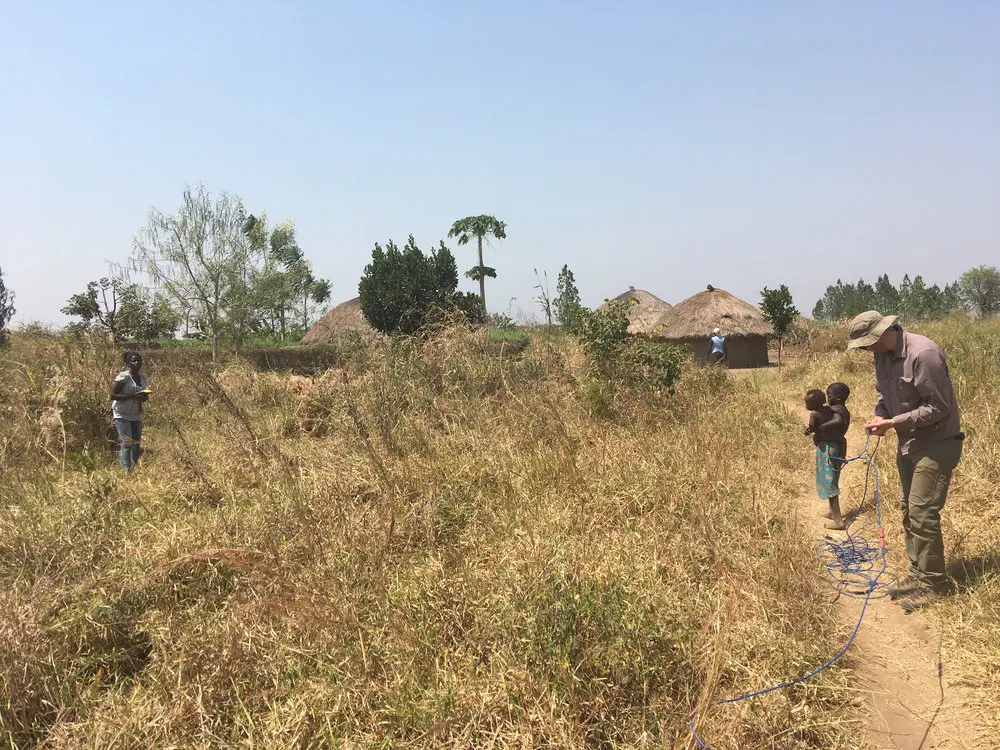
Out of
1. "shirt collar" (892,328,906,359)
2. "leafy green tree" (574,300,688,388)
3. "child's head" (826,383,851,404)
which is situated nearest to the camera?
"shirt collar" (892,328,906,359)

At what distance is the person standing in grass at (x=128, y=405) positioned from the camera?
19.9 feet

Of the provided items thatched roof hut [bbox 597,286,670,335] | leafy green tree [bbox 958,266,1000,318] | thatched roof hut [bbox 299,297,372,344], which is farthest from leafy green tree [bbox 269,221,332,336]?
leafy green tree [bbox 958,266,1000,318]

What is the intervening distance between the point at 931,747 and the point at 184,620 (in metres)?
3.61

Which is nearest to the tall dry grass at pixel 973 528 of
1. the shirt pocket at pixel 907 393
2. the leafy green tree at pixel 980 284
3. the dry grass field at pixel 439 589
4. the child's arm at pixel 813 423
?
the dry grass field at pixel 439 589

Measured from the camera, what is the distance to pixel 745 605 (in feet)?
10.5

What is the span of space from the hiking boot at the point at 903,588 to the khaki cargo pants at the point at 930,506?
7 cm

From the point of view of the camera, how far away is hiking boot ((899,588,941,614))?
3.36 m

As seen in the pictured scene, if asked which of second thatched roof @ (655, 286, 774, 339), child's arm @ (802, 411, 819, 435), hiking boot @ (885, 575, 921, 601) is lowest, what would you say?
hiking boot @ (885, 575, 921, 601)

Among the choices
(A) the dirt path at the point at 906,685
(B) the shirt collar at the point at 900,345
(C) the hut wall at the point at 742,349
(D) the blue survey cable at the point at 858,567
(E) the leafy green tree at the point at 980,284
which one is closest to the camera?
(A) the dirt path at the point at 906,685

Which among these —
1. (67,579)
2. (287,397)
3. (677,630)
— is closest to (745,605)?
(677,630)

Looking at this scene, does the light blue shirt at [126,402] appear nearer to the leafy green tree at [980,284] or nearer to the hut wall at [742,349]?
the hut wall at [742,349]

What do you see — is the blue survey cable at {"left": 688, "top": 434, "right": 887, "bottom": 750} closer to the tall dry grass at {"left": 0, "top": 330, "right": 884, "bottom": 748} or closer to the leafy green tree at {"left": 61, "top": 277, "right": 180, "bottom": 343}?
the tall dry grass at {"left": 0, "top": 330, "right": 884, "bottom": 748}

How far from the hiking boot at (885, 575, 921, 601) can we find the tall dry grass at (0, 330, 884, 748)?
16.6 inches

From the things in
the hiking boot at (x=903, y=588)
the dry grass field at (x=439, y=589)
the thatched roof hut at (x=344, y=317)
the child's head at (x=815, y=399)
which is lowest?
the hiking boot at (x=903, y=588)
